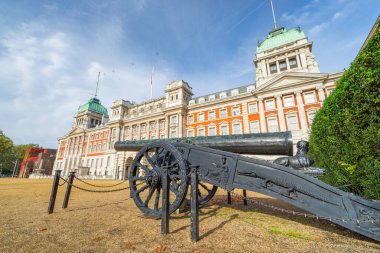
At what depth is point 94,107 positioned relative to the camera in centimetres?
4847

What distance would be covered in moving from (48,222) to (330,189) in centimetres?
529

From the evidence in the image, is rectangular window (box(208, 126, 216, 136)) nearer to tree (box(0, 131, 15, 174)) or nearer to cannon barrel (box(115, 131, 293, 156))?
cannon barrel (box(115, 131, 293, 156))

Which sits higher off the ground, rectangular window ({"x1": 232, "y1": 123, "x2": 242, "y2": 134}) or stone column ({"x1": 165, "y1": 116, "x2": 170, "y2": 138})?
stone column ({"x1": 165, "y1": 116, "x2": 170, "y2": 138})

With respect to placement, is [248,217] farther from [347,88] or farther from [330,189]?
[347,88]

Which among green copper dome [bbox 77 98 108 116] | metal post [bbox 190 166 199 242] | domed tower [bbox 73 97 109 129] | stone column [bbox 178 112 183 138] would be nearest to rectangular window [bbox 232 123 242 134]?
stone column [bbox 178 112 183 138]

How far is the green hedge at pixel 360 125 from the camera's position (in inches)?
120

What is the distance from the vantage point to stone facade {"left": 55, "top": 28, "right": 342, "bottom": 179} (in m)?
19.2

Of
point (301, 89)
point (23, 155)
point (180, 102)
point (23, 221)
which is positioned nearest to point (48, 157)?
point (23, 155)

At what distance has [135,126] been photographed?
1277 inches

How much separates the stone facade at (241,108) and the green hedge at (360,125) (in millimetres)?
15943

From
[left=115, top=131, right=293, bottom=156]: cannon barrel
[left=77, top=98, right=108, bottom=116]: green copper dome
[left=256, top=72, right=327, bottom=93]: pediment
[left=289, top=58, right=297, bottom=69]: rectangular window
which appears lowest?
[left=115, top=131, right=293, bottom=156]: cannon barrel

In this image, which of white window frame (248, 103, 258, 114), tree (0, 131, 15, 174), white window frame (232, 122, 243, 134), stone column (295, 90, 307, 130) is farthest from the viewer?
tree (0, 131, 15, 174)

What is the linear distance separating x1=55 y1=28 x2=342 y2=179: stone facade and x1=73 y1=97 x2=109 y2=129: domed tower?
31.9 ft

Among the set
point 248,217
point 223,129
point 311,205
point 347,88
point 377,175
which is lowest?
point 248,217
